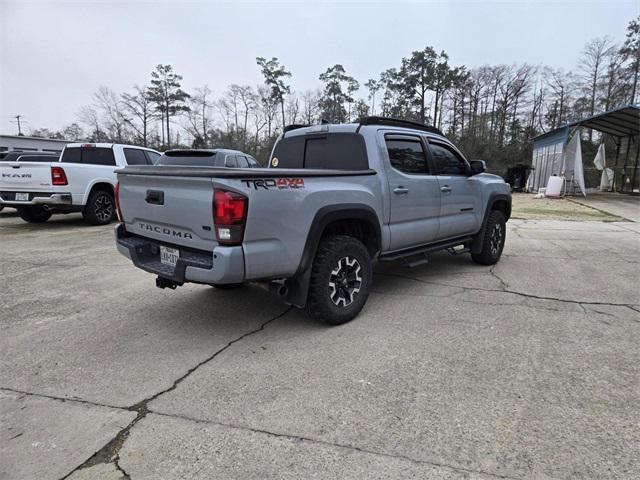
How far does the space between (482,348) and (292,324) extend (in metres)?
1.69

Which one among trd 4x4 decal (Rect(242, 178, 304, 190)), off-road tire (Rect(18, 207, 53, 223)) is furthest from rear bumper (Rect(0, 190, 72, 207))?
trd 4x4 decal (Rect(242, 178, 304, 190))

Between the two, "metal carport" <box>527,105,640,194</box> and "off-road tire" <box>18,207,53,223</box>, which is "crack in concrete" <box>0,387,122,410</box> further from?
"metal carport" <box>527,105,640,194</box>

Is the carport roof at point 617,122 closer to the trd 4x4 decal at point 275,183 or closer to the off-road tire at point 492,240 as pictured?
the off-road tire at point 492,240

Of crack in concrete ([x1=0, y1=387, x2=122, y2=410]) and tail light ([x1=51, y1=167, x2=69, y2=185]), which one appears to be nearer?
crack in concrete ([x1=0, y1=387, x2=122, y2=410])

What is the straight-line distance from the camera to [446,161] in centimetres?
542

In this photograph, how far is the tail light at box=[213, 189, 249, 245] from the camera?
300 centimetres

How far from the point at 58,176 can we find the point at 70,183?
0.91 feet

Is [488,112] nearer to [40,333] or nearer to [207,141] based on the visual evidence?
[207,141]

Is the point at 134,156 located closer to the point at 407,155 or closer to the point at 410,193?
the point at 407,155

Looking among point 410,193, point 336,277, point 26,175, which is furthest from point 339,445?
point 26,175

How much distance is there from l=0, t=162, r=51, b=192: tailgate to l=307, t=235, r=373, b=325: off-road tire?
27.2 ft

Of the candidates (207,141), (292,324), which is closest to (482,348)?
(292,324)

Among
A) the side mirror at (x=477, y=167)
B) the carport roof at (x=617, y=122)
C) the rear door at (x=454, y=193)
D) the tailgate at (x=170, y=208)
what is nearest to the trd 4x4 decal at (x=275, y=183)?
the tailgate at (x=170, y=208)

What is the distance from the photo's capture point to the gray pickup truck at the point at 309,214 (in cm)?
311
